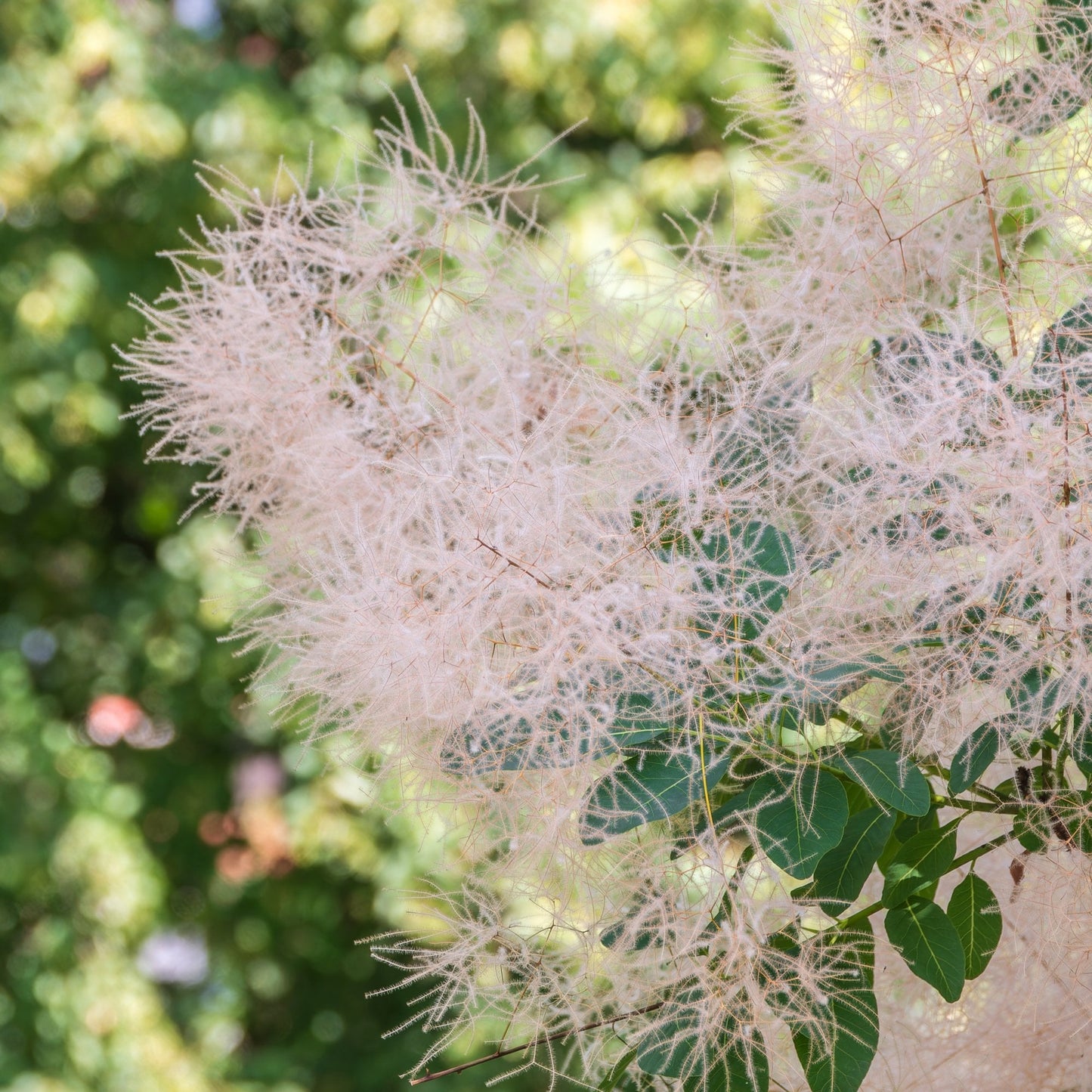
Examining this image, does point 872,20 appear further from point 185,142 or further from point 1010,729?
point 185,142

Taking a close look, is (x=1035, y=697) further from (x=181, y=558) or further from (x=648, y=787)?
(x=181, y=558)

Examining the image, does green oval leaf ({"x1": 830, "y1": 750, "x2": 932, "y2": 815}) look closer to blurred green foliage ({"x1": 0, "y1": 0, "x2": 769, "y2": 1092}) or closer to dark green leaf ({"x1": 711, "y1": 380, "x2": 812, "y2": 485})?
dark green leaf ({"x1": 711, "y1": 380, "x2": 812, "y2": 485})

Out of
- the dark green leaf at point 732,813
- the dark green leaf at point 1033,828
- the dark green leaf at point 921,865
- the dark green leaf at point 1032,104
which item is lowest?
the dark green leaf at point 921,865

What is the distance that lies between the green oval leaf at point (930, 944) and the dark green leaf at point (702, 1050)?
55 millimetres

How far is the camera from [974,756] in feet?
1.21

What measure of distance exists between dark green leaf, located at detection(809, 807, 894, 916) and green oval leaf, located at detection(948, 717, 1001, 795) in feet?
0.09

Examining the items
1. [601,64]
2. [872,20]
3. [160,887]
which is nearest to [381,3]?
[601,64]

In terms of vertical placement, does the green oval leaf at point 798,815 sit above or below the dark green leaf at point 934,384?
below

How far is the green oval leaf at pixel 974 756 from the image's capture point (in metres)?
0.37

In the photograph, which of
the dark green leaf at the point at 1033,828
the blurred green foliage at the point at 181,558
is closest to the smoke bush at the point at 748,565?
the dark green leaf at the point at 1033,828

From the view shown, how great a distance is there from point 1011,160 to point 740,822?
0.26m

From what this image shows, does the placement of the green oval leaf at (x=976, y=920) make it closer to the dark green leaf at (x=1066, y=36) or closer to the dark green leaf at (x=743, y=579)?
the dark green leaf at (x=743, y=579)

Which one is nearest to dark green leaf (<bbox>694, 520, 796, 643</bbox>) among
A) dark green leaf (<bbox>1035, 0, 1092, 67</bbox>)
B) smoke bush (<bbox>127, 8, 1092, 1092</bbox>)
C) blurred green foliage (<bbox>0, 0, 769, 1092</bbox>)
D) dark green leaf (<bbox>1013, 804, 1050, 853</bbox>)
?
smoke bush (<bbox>127, 8, 1092, 1092</bbox>)

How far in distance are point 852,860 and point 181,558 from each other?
155 cm
